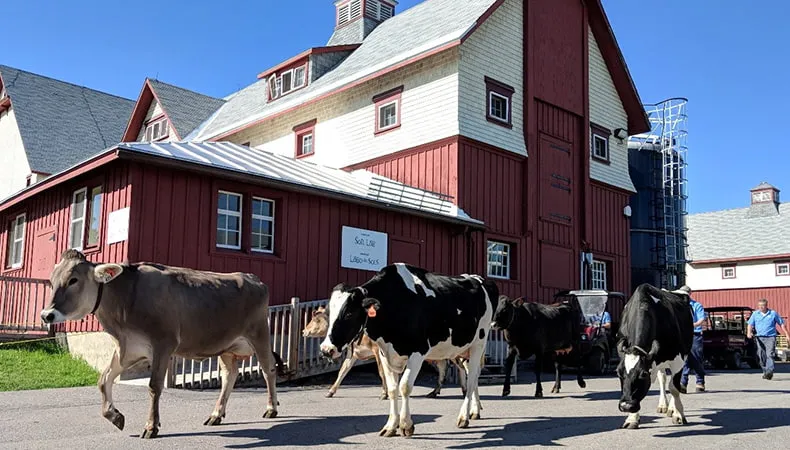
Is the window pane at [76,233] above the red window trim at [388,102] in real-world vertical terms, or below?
below

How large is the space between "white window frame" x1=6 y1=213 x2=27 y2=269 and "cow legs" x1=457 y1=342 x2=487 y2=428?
1456cm

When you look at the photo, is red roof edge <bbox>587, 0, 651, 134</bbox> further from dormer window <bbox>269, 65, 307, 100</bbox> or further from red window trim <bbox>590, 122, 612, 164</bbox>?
dormer window <bbox>269, 65, 307, 100</bbox>

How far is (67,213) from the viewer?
1689 cm

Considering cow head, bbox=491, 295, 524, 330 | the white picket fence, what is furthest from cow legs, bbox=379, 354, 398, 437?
cow head, bbox=491, 295, 524, 330

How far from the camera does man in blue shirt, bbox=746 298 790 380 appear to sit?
16562 millimetres

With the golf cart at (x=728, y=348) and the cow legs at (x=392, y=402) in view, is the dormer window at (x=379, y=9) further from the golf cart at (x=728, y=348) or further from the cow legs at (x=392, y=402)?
the cow legs at (x=392, y=402)

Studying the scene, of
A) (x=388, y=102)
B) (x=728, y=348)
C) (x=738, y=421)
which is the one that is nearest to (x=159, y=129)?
(x=388, y=102)

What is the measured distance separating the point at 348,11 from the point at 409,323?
950 inches

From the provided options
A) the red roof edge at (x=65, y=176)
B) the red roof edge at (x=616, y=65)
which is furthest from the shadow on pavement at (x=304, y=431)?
the red roof edge at (x=616, y=65)

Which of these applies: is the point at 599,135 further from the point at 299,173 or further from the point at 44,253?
the point at 44,253

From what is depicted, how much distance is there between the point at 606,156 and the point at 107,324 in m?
21.4

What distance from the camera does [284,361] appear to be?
45.4 feet

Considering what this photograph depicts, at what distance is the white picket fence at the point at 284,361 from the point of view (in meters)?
12.5

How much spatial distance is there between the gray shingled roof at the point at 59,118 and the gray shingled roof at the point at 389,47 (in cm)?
758
